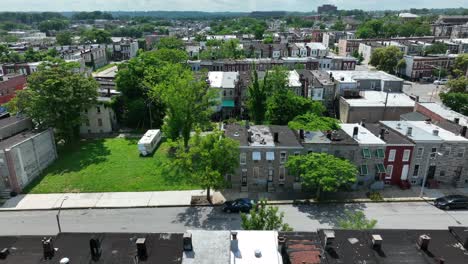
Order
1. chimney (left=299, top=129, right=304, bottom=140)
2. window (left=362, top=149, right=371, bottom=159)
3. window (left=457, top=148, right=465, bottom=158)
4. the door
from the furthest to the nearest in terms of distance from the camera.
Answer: the door < chimney (left=299, top=129, right=304, bottom=140) < window (left=457, top=148, right=465, bottom=158) < window (left=362, top=149, right=371, bottom=159)

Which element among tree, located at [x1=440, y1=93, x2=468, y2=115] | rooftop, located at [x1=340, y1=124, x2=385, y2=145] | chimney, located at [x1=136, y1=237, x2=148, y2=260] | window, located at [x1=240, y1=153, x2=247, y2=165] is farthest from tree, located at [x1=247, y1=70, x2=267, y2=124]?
chimney, located at [x1=136, y1=237, x2=148, y2=260]

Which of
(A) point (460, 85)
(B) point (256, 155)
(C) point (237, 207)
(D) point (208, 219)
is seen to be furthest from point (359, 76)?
(D) point (208, 219)

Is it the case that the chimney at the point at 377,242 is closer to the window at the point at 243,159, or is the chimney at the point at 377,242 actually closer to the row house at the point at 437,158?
the window at the point at 243,159

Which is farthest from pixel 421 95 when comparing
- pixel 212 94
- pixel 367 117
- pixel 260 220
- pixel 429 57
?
pixel 260 220

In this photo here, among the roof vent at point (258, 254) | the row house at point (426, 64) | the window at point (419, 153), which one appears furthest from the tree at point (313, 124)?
the row house at point (426, 64)

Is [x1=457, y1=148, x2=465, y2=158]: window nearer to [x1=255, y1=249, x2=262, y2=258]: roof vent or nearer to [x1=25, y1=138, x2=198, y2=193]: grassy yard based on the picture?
[x1=255, y1=249, x2=262, y2=258]: roof vent

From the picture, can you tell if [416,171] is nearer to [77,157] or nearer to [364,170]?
[364,170]
